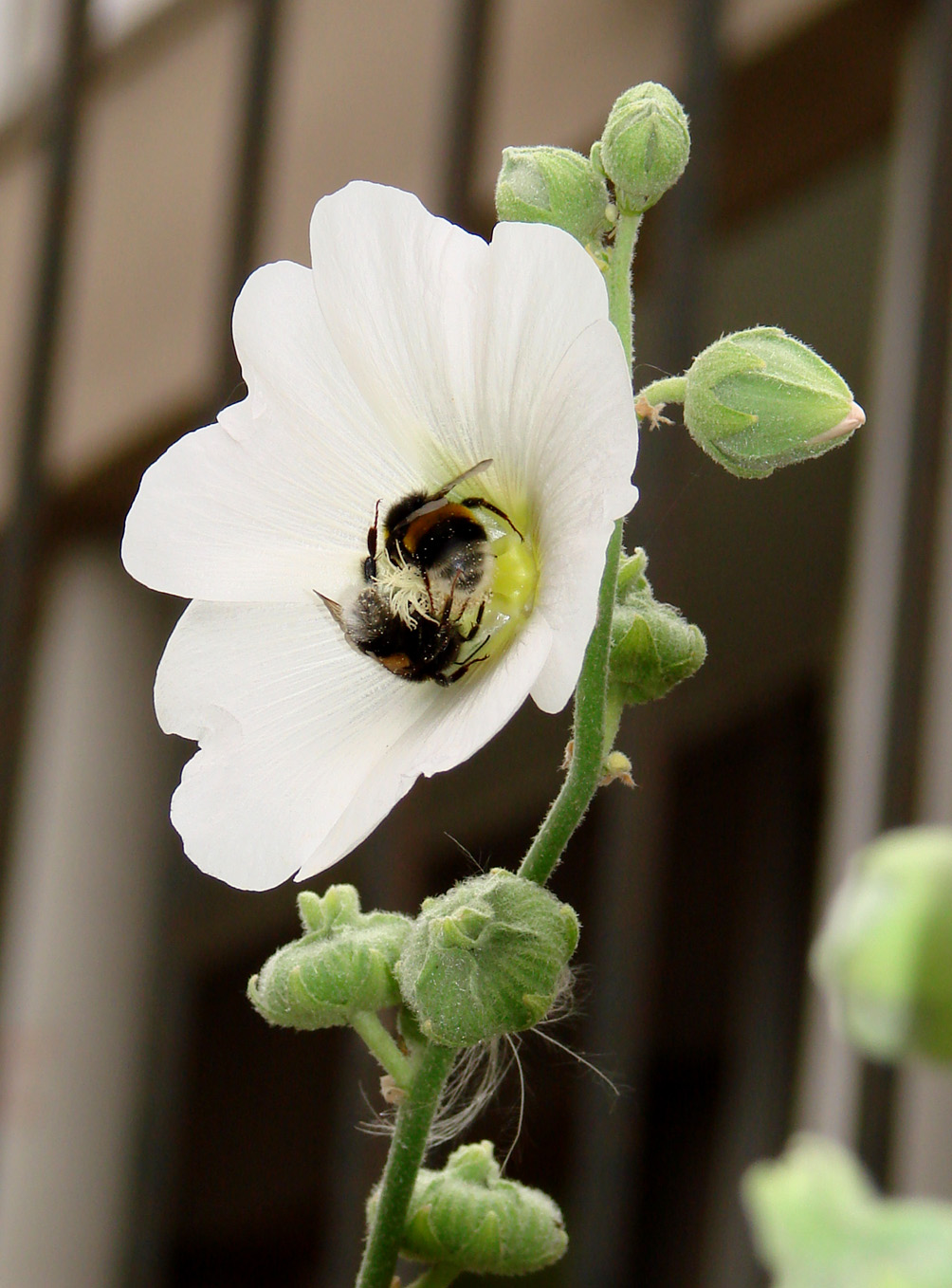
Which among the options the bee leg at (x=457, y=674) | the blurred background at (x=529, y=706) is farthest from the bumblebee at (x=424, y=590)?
the blurred background at (x=529, y=706)

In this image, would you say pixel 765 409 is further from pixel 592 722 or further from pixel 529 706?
pixel 529 706

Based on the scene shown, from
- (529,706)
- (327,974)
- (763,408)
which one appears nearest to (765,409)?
(763,408)

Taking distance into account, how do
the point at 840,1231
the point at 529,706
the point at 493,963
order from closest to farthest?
1. the point at 840,1231
2. the point at 493,963
3. the point at 529,706

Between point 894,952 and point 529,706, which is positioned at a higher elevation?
point 529,706

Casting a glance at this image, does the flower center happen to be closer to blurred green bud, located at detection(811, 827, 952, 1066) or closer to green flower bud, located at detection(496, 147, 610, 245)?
green flower bud, located at detection(496, 147, 610, 245)

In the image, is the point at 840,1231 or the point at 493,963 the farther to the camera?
the point at 493,963

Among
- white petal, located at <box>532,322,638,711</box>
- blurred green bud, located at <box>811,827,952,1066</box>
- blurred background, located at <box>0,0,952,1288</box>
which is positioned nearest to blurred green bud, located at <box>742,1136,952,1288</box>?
blurred green bud, located at <box>811,827,952,1066</box>

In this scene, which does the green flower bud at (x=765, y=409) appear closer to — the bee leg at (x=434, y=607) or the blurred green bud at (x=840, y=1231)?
the bee leg at (x=434, y=607)
